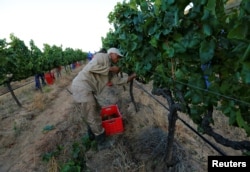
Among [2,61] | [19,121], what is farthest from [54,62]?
[19,121]

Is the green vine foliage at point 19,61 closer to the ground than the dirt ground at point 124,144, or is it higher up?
higher up

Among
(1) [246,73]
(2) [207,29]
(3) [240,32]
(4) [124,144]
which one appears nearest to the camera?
(3) [240,32]

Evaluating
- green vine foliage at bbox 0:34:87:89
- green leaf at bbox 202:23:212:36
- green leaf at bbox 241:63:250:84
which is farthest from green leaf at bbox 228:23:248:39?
green vine foliage at bbox 0:34:87:89

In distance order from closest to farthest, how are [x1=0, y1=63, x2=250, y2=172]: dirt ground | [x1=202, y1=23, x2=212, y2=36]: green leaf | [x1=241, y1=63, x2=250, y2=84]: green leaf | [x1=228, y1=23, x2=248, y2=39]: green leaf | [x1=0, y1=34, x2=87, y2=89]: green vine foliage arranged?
1. [x1=228, y1=23, x2=248, y2=39]: green leaf
2. [x1=241, y1=63, x2=250, y2=84]: green leaf
3. [x1=202, y1=23, x2=212, y2=36]: green leaf
4. [x1=0, y1=63, x2=250, y2=172]: dirt ground
5. [x1=0, y1=34, x2=87, y2=89]: green vine foliage

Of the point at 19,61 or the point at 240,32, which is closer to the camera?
the point at 240,32

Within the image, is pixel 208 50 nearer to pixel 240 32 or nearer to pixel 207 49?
pixel 207 49

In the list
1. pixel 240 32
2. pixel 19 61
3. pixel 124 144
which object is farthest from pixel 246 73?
pixel 19 61

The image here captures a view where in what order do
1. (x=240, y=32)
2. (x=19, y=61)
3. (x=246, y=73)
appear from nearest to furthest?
(x=240, y=32) < (x=246, y=73) < (x=19, y=61)

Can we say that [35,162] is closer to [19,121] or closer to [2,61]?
[19,121]

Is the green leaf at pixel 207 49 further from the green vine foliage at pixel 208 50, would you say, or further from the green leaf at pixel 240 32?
the green leaf at pixel 240 32

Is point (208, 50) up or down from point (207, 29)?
down

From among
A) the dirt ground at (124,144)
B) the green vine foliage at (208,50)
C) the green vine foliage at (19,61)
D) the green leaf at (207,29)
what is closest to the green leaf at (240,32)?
the green vine foliage at (208,50)

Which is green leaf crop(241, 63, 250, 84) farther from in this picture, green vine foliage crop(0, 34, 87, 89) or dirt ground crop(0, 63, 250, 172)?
green vine foliage crop(0, 34, 87, 89)

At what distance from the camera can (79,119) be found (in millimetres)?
6379
